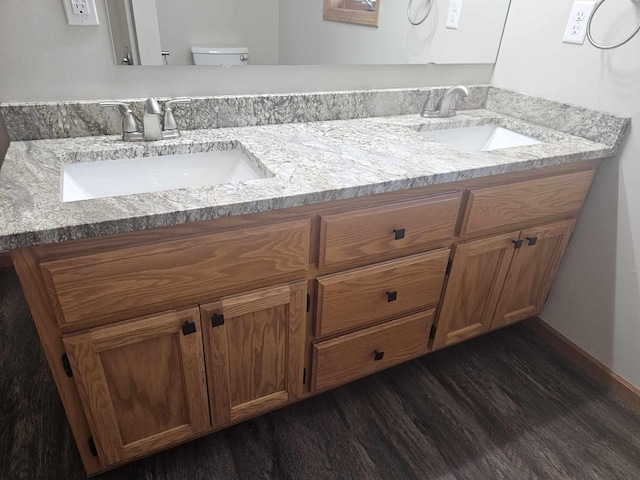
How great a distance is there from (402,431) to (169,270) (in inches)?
36.9

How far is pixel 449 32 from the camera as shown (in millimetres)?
1638

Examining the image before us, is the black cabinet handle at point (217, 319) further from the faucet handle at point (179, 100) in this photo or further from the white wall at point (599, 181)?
the white wall at point (599, 181)

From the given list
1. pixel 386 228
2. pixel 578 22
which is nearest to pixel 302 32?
pixel 386 228

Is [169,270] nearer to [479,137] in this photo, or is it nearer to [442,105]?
[442,105]

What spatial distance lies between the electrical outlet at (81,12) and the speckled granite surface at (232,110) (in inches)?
8.0

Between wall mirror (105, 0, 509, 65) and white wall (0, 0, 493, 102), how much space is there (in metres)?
0.04

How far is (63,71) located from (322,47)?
0.78 m

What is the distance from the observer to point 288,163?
114 centimetres

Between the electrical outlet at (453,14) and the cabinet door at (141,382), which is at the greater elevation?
the electrical outlet at (453,14)

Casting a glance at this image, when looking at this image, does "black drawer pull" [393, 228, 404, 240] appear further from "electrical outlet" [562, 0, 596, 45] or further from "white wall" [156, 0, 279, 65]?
"electrical outlet" [562, 0, 596, 45]

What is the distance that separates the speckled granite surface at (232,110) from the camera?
3.84 feet

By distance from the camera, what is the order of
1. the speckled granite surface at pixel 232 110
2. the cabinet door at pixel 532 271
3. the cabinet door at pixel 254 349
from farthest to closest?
the cabinet door at pixel 532 271
the speckled granite surface at pixel 232 110
the cabinet door at pixel 254 349

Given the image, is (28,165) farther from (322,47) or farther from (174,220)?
(322,47)

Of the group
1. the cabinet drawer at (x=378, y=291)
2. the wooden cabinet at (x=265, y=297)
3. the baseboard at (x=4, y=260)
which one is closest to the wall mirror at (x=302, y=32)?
the wooden cabinet at (x=265, y=297)
